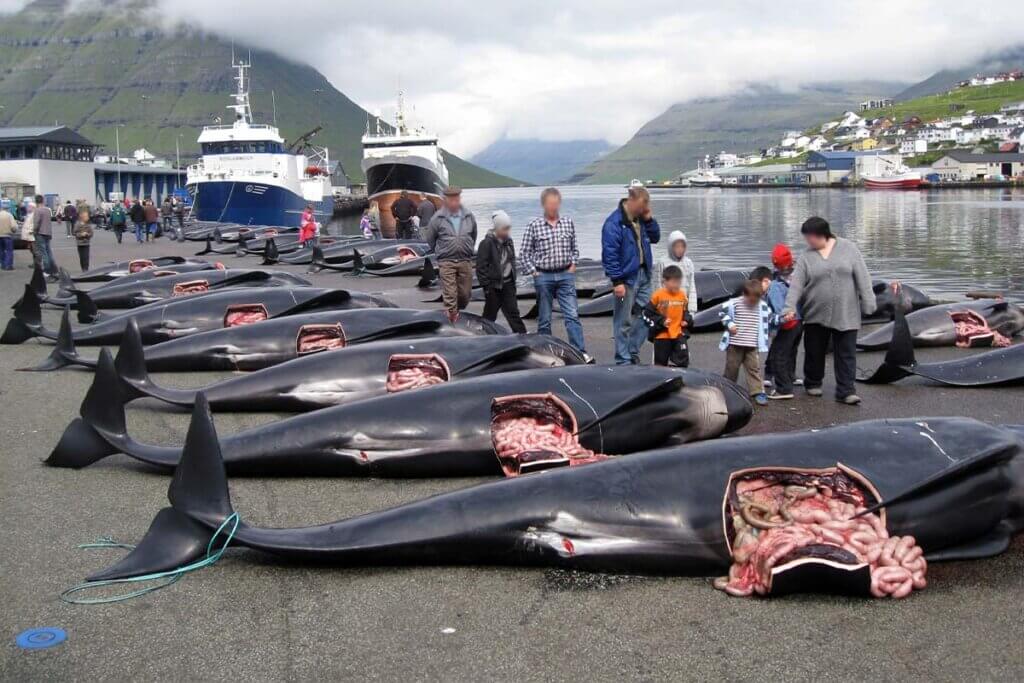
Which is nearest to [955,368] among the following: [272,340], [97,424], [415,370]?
[415,370]

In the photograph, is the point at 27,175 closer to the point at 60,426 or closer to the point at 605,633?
the point at 60,426

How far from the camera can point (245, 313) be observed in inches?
526

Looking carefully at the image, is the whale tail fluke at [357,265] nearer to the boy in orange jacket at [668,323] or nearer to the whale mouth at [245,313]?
the whale mouth at [245,313]

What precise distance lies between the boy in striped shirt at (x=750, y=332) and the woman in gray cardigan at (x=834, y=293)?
308 millimetres

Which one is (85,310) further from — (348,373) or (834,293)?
(834,293)

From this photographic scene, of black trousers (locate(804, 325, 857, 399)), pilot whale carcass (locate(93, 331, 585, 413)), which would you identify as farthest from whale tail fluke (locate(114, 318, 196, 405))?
black trousers (locate(804, 325, 857, 399))

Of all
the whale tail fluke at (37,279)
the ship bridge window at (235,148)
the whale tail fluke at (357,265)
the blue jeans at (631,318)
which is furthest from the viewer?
the ship bridge window at (235,148)

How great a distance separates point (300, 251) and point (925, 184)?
4992 inches

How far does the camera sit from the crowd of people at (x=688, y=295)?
977 centimetres

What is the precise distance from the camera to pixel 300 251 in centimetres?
3209

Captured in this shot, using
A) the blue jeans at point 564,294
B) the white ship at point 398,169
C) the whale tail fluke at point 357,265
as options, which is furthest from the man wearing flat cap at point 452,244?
the white ship at point 398,169

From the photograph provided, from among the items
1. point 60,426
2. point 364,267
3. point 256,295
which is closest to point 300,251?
point 364,267

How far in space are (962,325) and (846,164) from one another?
172249 mm

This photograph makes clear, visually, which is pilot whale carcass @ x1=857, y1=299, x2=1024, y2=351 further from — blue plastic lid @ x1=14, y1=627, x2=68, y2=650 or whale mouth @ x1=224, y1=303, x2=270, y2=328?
blue plastic lid @ x1=14, y1=627, x2=68, y2=650
